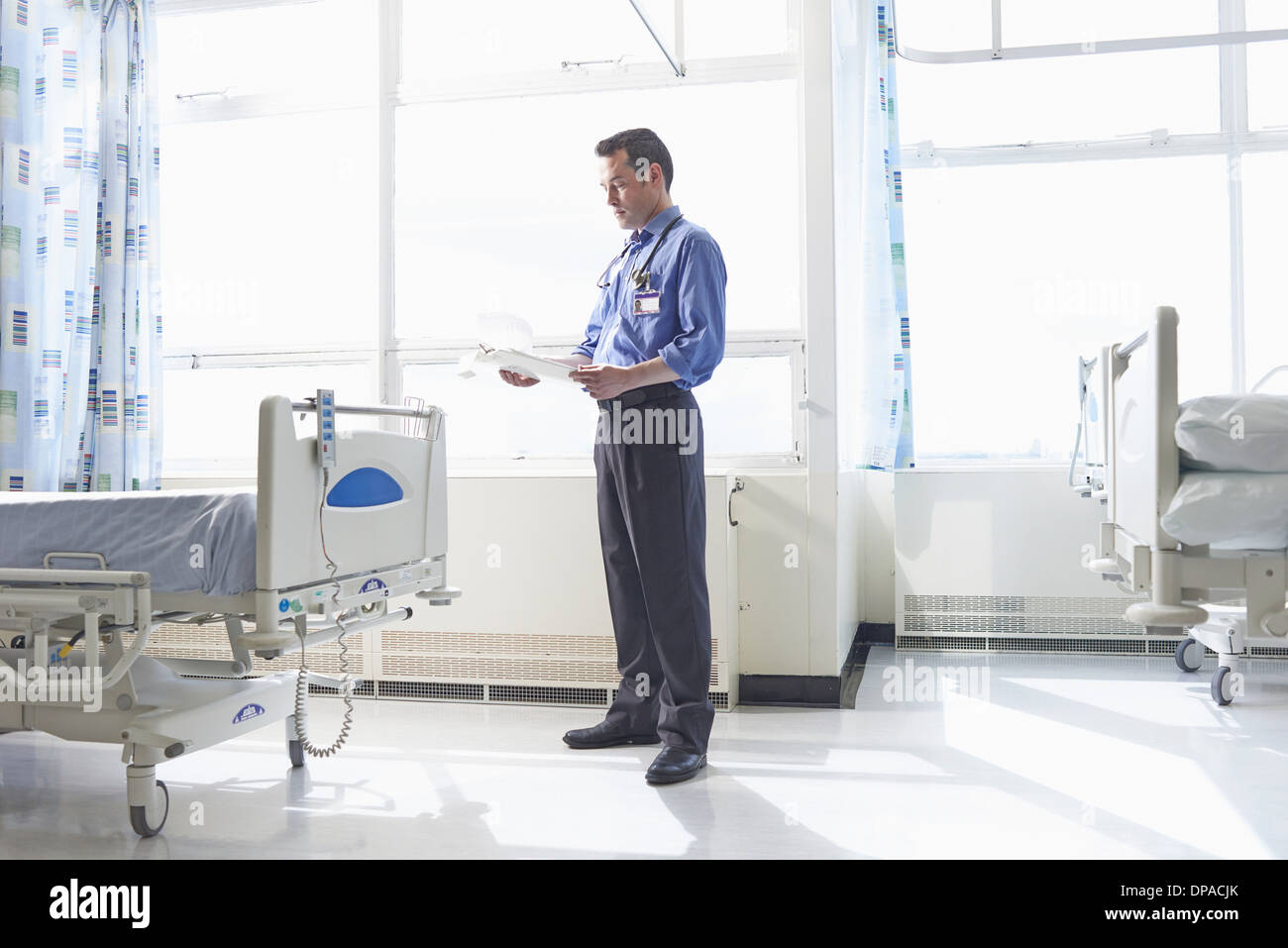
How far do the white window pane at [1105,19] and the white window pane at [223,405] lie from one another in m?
3.20

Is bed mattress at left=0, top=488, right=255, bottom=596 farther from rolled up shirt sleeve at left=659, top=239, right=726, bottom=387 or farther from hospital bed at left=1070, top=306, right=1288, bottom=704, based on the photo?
hospital bed at left=1070, top=306, right=1288, bottom=704

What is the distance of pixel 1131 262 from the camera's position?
4.33 meters

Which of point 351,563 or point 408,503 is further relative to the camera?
point 408,503

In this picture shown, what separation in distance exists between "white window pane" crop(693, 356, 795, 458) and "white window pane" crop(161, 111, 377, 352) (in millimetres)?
1394

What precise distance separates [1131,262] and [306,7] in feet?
11.8

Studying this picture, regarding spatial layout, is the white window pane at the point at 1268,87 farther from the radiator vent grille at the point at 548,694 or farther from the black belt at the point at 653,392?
the radiator vent grille at the point at 548,694

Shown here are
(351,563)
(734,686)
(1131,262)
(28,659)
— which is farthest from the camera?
(1131,262)

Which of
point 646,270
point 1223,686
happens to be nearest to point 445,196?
point 646,270

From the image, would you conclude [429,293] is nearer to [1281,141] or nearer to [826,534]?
[826,534]

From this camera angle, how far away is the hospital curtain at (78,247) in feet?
11.9

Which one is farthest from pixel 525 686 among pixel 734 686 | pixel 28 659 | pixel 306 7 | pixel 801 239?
pixel 306 7

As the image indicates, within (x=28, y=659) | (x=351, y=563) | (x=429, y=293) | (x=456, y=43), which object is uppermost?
(x=456, y=43)

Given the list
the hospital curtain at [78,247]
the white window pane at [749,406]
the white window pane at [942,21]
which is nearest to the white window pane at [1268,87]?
the white window pane at [942,21]

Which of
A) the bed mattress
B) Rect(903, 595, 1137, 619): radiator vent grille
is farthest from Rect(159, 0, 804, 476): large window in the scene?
the bed mattress
